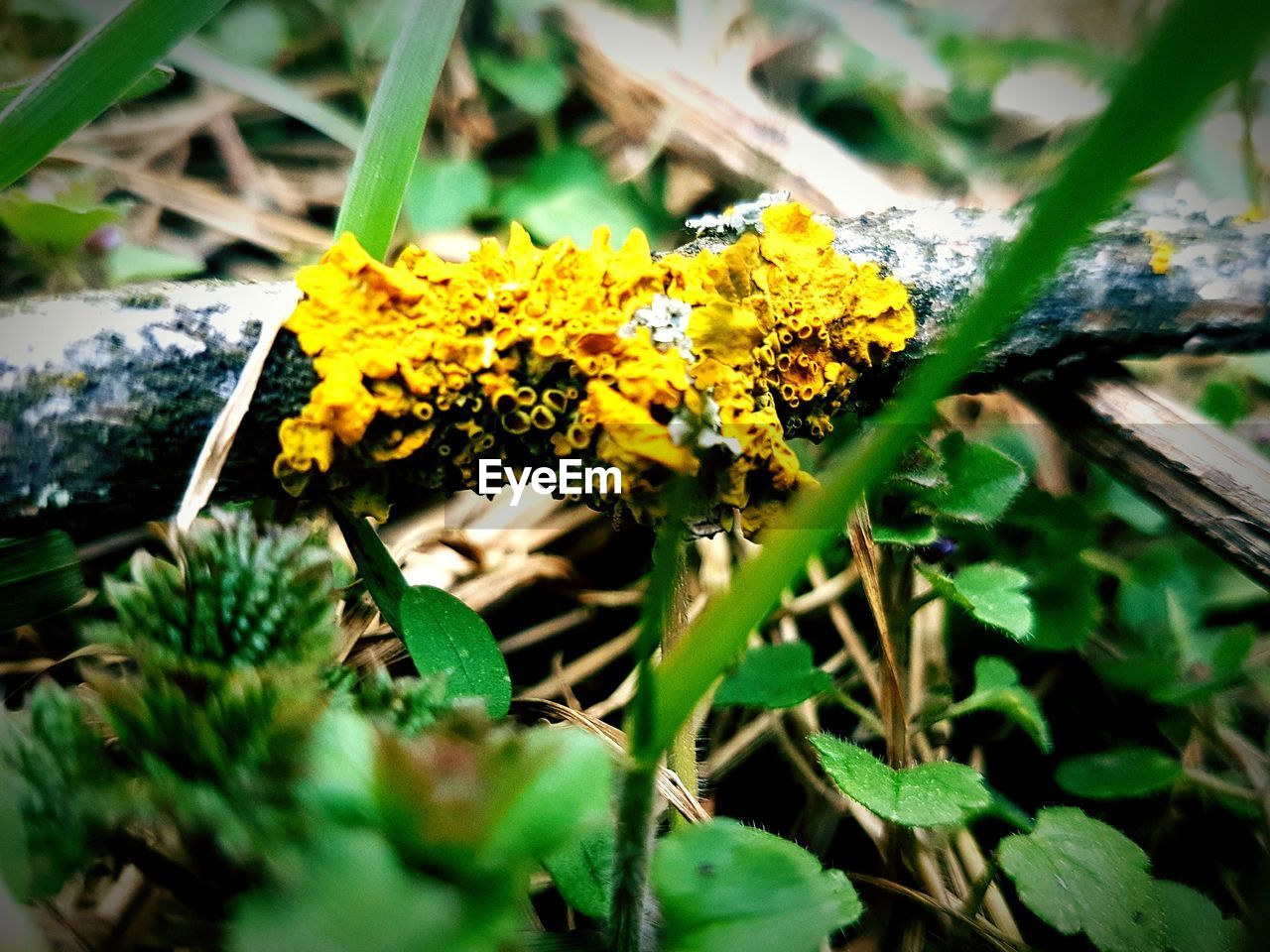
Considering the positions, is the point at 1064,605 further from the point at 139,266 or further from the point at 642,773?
the point at 139,266

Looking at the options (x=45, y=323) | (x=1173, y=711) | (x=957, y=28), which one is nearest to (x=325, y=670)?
(x=45, y=323)

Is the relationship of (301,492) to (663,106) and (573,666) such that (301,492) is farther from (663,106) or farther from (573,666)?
(663,106)

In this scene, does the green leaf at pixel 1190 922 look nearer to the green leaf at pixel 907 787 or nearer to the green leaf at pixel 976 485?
the green leaf at pixel 907 787

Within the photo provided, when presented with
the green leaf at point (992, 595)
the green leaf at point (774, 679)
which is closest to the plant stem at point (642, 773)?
the green leaf at point (774, 679)

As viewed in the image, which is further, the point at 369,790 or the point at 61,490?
the point at 61,490

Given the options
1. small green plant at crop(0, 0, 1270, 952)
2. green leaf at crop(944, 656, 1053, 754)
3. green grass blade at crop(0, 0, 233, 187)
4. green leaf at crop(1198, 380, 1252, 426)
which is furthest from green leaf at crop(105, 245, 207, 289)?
green leaf at crop(1198, 380, 1252, 426)

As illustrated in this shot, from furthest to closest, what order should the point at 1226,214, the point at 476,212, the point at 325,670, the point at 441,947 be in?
the point at 476,212 → the point at 1226,214 → the point at 325,670 → the point at 441,947

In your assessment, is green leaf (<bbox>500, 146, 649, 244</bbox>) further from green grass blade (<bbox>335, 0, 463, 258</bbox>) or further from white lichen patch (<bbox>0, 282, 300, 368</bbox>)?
white lichen patch (<bbox>0, 282, 300, 368</bbox>)

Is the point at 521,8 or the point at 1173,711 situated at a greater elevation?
the point at 521,8
